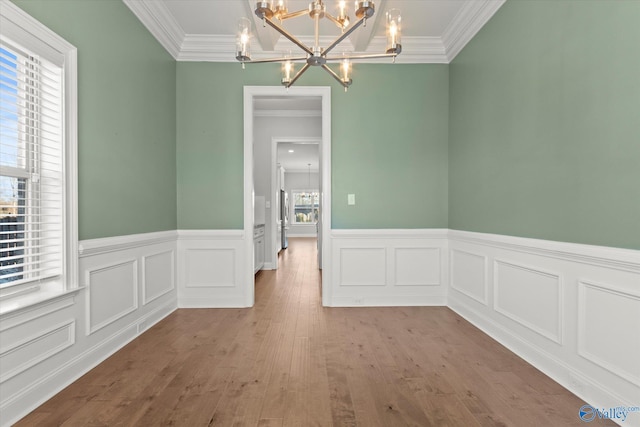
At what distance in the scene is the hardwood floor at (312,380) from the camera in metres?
1.79

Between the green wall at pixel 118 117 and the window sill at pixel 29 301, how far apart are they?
0.43 meters

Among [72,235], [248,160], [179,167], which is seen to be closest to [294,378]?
[72,235]

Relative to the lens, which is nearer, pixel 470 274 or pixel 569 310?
pixel 569 310

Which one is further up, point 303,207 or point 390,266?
point 303,207

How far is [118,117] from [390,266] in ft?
9.88

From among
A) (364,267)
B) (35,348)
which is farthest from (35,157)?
(364,267)

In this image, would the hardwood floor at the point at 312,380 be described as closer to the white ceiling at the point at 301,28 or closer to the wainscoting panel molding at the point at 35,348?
the wainscoting panel molding at the point at 35,348

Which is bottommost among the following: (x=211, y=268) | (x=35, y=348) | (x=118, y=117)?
(x=35, y=348)

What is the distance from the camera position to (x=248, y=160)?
3.82 metres

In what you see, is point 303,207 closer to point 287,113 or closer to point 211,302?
point 287,113

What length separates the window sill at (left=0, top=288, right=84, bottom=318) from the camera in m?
1.73

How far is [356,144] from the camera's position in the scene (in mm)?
3852

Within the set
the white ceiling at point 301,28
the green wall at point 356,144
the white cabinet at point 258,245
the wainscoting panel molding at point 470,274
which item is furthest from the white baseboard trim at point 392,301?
the white ceiling at point 301,28

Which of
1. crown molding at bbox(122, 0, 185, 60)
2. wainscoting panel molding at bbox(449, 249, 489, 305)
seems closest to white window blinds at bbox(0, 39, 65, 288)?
crown molding at bbox(122, 0, 185, 60)
